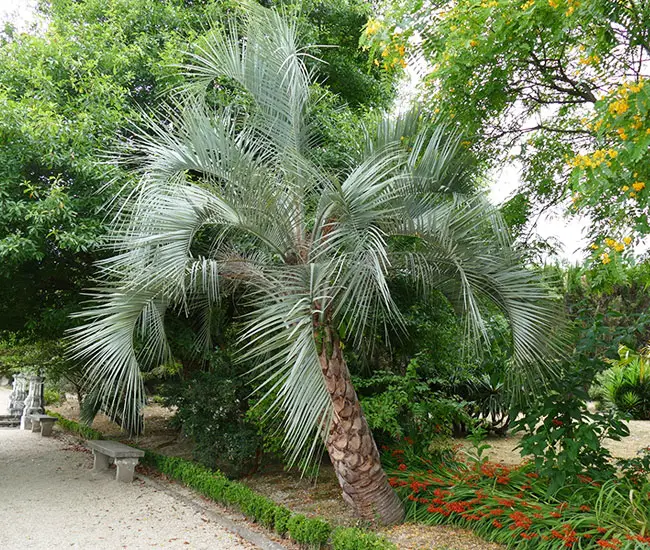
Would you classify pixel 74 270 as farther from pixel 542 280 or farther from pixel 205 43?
pixel 542 280

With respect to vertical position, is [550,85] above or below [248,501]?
above

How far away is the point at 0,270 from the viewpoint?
6148mm

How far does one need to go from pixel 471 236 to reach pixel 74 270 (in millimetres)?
5845

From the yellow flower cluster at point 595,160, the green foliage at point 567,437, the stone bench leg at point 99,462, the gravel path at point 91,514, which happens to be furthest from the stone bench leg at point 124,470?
the yellow flower cluster at point 595,160

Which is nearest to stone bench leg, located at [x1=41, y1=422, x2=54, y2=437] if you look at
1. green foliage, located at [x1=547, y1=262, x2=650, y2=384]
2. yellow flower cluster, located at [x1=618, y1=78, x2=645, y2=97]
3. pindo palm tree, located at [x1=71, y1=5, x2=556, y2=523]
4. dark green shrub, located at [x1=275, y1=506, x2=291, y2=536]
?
pindo palm tree, located at [x1=71, y1=5, x2=556, y2=523]

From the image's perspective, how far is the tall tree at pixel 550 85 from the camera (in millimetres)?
3338

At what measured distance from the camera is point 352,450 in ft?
15.7

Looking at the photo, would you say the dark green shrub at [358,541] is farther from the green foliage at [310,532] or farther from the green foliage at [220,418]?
the green foliage at [220,418]

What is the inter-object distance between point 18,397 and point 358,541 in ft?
52.1

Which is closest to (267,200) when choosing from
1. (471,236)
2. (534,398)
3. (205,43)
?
(471,236)

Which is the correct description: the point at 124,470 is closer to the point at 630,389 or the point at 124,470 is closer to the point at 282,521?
the point at 282,521

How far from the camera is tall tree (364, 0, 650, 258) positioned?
3.34 meters

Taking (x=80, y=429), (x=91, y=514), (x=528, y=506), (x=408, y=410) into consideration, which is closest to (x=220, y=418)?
(x=91, y=514)

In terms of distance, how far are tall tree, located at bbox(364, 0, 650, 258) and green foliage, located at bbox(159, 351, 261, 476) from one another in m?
3.97
